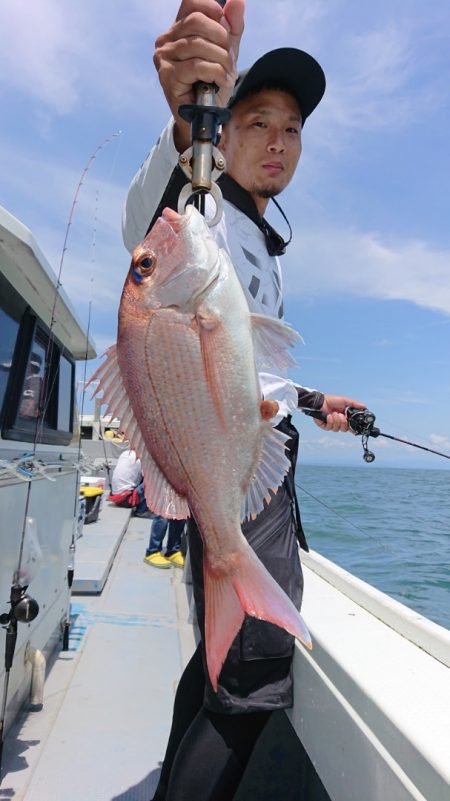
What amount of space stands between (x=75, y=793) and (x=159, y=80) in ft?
8.27

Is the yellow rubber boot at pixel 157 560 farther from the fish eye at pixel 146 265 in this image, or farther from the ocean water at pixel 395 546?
the fish eye at pixel 146 265

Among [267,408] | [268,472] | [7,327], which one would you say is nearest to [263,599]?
[268,472]

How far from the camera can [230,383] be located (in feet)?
3.69

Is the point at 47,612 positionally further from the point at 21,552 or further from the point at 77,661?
the point at 21,552

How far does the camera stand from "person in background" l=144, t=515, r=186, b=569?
569 centimetres

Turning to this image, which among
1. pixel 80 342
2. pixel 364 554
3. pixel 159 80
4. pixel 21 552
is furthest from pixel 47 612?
pixel 364 554

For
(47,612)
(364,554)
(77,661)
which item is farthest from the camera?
(364,554)

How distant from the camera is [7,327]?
2385 mm

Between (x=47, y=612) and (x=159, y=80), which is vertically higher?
(x=159, y=80)

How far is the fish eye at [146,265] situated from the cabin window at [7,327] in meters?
1.35

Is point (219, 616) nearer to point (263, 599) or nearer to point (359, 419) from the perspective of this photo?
point (263, 599)

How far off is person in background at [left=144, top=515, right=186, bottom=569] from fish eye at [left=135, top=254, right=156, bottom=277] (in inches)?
186

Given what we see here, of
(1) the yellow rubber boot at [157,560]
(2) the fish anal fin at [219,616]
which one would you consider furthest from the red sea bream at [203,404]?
(1) the yellow rubber boot at [157,560]

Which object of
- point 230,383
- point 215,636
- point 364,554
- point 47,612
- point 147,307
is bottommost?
point 364,554
